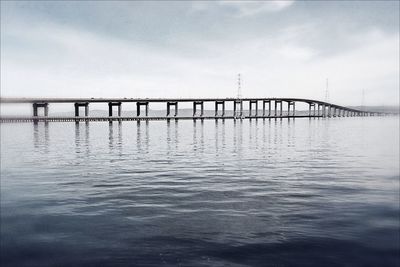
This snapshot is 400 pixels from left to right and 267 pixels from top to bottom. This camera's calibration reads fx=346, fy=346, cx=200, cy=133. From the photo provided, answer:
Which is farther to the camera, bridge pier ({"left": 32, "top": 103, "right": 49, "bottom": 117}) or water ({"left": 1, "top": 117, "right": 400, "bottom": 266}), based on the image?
bridge pier ({"left": 32, "top": 103, "right": 49, "bottom": 117})

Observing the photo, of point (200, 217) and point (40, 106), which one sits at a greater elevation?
point (40, 106)

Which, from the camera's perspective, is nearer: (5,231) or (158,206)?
(5,231)

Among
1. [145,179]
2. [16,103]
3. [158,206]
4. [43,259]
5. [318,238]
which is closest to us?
[43,259]

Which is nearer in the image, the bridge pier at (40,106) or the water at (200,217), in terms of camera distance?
the water at (200,217)

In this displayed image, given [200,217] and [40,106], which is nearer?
[200,217]

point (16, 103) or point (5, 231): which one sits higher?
point (16, 103)

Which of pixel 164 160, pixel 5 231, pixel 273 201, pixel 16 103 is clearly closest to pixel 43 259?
pixel 5 231

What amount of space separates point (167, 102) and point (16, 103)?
67693 mm

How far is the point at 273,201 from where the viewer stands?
1536 cm

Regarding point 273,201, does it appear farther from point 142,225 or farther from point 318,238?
point 142,225

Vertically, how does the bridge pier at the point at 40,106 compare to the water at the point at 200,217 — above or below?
above

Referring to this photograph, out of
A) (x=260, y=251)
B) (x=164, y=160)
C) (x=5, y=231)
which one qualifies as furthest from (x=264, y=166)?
(x=5, y=231)

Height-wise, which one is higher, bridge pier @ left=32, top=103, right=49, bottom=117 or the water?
bridge pier @ left=32, top=103, right=49, bottom=117

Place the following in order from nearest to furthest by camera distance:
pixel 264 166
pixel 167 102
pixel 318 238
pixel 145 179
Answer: pixel 318 238 < pixel 145 179 < pixel 264 166 < pixel 167 102
